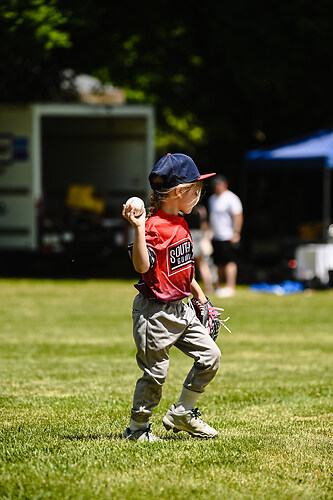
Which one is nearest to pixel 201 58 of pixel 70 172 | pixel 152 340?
pixel 70 172

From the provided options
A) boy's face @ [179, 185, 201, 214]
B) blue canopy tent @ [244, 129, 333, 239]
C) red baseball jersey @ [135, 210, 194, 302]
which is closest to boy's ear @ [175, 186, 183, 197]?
boy's face @ [179, 185, 201, 214]

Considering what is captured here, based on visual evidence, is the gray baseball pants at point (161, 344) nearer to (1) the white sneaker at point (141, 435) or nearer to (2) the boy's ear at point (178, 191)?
(1) the white sneaker at point (141, 435)

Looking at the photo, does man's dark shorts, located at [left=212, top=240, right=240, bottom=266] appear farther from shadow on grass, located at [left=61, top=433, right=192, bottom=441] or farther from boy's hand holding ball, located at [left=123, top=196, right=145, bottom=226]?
boy's hand holding ball, located at [left=123, top=196, right=145, bottom=226]

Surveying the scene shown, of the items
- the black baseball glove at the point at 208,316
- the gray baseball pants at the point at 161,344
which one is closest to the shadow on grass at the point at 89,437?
the gray baseball pants at the point at 161,344

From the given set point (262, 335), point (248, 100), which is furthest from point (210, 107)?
point (262, 335)

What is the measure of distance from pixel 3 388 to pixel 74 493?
318 cm

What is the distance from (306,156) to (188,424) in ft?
41.4

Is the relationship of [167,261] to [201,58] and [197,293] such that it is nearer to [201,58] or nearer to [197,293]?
[197,293]

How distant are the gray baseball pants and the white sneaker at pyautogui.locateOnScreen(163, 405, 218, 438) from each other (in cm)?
16

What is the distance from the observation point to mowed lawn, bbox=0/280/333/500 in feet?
14.8

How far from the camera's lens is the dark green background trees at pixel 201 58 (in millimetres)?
17953

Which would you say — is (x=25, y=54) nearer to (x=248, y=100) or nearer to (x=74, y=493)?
(x=248, y=100)

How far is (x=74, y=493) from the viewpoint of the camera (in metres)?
Answer: 4.30

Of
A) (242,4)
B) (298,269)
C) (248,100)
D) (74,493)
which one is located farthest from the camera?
(248,100)
